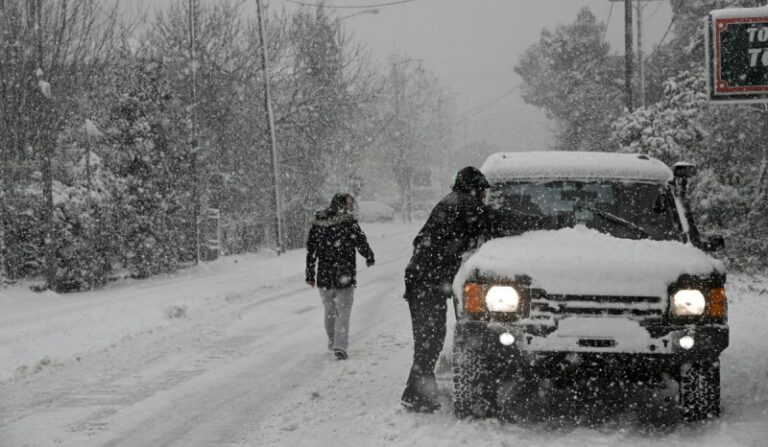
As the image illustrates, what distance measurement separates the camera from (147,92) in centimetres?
1944

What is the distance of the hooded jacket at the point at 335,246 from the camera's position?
8.55 metres

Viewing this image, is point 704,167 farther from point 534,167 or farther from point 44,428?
point 44,428

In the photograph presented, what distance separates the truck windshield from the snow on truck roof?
0.06 m

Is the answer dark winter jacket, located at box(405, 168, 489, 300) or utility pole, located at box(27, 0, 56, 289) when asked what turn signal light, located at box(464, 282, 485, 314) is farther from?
utility pole, located at box(27, 0, 56, 289)

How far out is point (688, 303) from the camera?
5.09 meters

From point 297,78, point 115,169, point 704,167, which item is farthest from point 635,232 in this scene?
point 297,78

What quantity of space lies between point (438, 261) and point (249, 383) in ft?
8.11

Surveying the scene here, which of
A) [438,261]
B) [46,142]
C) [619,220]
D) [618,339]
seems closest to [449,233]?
[438,261]

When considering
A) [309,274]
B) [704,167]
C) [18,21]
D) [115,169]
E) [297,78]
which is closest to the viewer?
[309,274]

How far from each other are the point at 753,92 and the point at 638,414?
304cm

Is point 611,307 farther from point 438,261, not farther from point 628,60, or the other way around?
point 628,60

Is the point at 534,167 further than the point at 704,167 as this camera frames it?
No

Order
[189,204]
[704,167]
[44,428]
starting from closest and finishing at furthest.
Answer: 1. [44,428]
2. [704,167]
3. [189,204]

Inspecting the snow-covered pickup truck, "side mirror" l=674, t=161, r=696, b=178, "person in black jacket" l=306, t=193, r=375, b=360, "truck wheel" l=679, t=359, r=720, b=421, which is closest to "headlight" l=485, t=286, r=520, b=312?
the snow-covered pickup truck
